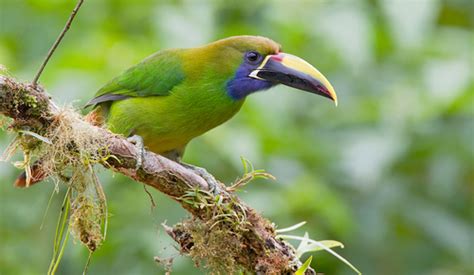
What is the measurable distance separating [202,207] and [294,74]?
1013 mm

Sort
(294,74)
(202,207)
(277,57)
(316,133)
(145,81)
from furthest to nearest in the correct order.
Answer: (316,133), (145,81), (277,57), (294,74), (202,207)

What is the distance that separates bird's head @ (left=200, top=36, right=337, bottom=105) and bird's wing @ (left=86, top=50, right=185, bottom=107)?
20cm

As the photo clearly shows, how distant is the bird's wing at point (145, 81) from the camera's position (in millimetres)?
4152

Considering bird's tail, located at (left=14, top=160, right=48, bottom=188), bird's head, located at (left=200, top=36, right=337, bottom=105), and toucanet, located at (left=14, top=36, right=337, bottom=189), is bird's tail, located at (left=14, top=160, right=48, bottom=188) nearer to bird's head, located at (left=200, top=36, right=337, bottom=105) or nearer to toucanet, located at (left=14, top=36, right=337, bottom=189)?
toucanet, located at (left=14, top=36, right=337, bottom=189)

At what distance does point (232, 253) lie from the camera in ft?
10.3

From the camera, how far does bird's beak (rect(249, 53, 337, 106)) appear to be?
387 cm

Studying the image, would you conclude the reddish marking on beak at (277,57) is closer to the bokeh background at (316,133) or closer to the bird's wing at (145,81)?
the bokeh background at (316,133)

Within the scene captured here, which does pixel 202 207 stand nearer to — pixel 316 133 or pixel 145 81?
pixel 145 81

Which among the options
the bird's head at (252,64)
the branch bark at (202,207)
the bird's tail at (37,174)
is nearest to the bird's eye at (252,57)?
the bird's head at (252,64)

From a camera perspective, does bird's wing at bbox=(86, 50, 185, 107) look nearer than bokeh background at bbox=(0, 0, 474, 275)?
Yes

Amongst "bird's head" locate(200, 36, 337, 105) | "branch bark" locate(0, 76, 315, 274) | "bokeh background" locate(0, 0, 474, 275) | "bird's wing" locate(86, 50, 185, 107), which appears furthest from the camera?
"bokeh background" locate(0, 0, 474, 275)

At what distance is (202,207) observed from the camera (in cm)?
315

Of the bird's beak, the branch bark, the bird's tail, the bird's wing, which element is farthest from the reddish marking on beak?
the bird's tail

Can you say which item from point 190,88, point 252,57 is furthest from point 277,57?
point 190,88
